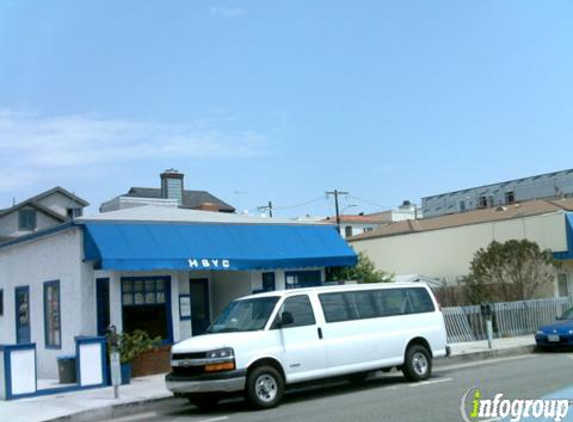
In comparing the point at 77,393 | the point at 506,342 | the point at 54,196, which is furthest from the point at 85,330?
the point at 54,196

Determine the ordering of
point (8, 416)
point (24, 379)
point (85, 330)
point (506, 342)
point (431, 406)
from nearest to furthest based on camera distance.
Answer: point (431, 406) < point (8, 416) < point (24, 379) < point (85, 330) < point (506, 342)

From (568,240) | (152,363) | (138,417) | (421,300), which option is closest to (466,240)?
(568,240)

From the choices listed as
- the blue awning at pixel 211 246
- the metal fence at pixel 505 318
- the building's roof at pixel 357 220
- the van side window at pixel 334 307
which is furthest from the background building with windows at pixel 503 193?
the van side window at pixel 334 307

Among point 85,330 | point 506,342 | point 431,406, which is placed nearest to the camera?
point 431,406

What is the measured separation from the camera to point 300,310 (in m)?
13.4

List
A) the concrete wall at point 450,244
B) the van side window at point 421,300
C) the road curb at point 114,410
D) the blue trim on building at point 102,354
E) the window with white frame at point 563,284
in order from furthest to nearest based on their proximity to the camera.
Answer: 1. the window with white frame at point 563,284
2. the concrete wall at point 450,244
3. the blue trim on building at point 102,354
4. the van side window at point 421,300
5. the road curb at point 114,410

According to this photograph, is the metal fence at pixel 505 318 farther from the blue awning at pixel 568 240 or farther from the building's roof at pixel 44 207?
the building's roof at pixel 44 207

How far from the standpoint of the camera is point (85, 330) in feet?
Answer: 56.7

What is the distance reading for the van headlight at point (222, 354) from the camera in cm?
1213

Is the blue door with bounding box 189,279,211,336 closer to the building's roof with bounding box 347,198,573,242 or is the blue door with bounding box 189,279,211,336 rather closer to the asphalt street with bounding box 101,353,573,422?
the asphalt street with bounding box 101,353,573,422

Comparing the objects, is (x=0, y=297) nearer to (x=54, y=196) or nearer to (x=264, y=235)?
(x=264, y=235)

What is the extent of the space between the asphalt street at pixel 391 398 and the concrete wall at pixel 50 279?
4626mm

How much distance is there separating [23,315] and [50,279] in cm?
253

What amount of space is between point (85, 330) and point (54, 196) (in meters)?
53.2
